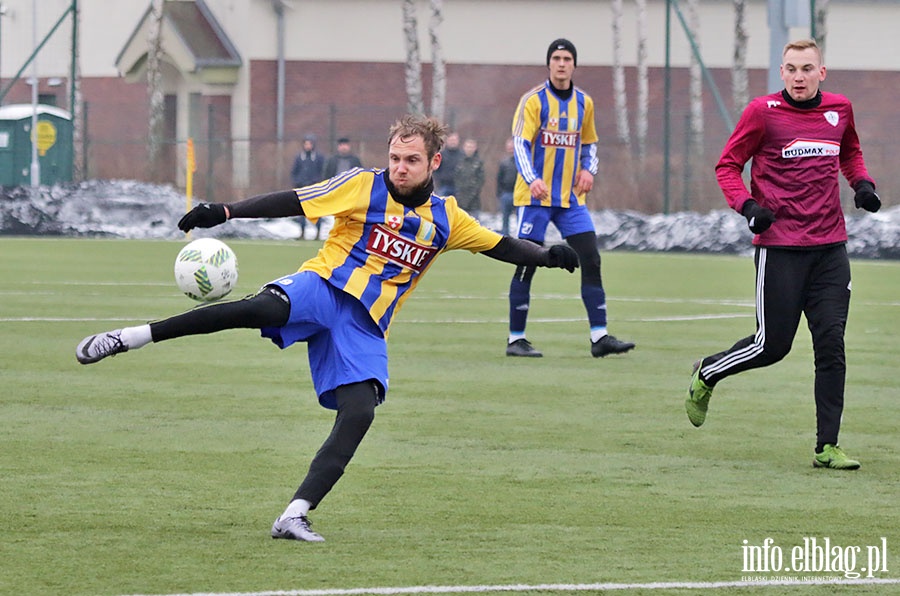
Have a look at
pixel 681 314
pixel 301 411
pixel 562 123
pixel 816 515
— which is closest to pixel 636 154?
pixel 681 314

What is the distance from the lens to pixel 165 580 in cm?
575

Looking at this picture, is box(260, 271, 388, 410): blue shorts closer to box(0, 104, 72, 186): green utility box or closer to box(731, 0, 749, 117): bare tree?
box(0, 104, 72, 186): green utility box

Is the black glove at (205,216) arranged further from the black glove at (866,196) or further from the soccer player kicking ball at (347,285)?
the black glove at (866,196)

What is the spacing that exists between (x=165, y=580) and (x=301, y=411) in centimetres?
439

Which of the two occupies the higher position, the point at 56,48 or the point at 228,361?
the point at 56,48

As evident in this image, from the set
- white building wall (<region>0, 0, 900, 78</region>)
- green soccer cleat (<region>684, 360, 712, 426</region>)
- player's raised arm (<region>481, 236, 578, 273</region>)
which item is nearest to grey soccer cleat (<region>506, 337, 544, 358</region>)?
green soccer cleat (<region>684, 360, 712, 426</region>)

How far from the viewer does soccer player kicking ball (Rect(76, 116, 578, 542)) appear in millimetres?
6559

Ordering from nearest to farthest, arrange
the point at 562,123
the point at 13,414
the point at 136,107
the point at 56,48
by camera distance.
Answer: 1. the point at 13,414
2. the point at 562,123
3. the point at 56,48
4. the point at 136,107

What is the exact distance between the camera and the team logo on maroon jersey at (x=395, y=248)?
6.87 metres

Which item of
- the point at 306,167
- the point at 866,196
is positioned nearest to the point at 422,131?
the point at 866,196

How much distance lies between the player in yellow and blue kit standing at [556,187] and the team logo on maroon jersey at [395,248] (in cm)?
628

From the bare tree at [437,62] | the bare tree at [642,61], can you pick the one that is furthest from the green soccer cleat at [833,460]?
the bare tree at [642,61]

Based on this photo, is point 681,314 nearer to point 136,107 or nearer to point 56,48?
point 56,48

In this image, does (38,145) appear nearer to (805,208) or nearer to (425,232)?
(805,208)
